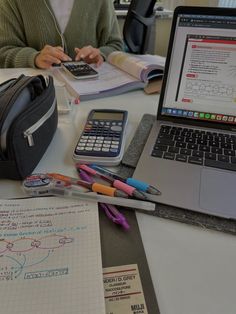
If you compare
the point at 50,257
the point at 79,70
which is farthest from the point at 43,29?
the point at 50,257

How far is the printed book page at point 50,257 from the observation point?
1.03ft

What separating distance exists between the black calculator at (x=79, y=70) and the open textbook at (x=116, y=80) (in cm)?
1

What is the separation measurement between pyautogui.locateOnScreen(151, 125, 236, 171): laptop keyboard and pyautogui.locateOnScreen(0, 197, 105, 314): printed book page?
0.64ft

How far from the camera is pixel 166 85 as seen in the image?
62 centimetres

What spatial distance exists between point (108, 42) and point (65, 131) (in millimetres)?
815

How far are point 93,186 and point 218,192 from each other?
0.20 metres

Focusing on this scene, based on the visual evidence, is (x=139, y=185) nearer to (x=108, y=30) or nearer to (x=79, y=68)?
(x=79, y=68)

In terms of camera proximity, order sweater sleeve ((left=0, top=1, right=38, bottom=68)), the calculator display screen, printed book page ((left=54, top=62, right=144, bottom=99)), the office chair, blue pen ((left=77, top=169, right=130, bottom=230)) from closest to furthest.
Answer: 1. blue pen ((left=77, top=169, right=130, bottom=230))
2. the calculator display screen
3. printed book page ((left=54, top=62, right=144, bottom=99))
4. sweater sleeve ((left=0, top=1, right=38, bottom=68))
5. the office chair

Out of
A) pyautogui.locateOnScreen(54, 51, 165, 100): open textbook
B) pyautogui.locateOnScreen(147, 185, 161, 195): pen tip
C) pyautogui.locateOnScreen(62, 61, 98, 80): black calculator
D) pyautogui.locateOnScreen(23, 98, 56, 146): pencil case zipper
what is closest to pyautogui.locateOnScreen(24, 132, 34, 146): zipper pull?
pyautogui.locateOnScreen(23, 98, 56, 146): pencil case zipper

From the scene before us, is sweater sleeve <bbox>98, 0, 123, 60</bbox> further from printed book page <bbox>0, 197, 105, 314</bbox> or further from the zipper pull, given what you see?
printed book page <bbox>0, 197, 105, 314</bbox>

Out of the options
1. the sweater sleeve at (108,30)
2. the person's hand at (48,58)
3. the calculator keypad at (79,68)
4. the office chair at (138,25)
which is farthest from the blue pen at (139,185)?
the office chair at (138,25)

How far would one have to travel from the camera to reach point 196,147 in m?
0.56

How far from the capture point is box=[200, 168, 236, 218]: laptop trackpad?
16.6 inches

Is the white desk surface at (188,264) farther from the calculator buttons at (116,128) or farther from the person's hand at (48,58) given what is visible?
the person's hand at (48,58)
